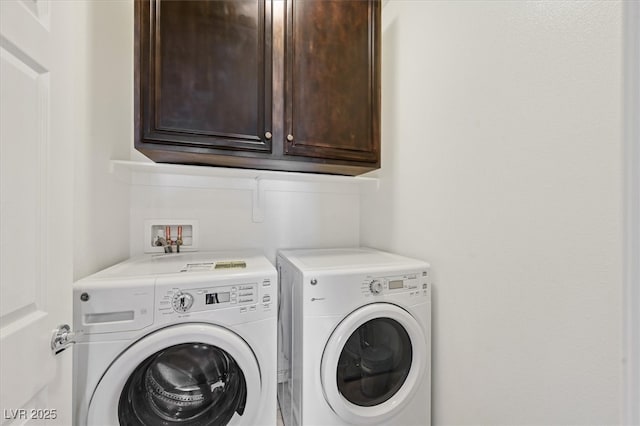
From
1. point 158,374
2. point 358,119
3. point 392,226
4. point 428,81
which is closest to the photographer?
point 158,374

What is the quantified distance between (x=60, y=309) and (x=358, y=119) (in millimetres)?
1401

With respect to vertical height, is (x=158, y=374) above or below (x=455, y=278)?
below

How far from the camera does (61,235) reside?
739mm

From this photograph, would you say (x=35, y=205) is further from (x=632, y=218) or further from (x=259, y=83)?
(x=632, y=218)

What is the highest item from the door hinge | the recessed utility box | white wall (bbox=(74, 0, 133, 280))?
white wall (bbox=(74, 0, 133, 280))

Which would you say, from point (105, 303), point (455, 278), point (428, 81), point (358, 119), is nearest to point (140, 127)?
point (105, 303)

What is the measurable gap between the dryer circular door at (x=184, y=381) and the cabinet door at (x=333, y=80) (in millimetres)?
888

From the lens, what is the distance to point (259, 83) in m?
1.29

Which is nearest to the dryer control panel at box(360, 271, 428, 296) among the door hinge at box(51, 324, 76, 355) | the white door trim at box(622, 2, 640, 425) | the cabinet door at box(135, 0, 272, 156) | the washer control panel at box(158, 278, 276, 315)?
the washer control panel at box(158, 278, 276, 315)

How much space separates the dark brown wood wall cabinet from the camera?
45.3 inches

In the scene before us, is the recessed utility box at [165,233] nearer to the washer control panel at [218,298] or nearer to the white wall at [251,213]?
the white wall at [251,213]

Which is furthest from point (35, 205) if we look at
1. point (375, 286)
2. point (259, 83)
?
point (375, 286)

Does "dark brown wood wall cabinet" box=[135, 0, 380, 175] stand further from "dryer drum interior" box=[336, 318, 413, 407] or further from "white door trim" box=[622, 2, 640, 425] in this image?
"white door trim" box=[622, 2, 640, 425]

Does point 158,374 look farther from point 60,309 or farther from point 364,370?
point 364,370
